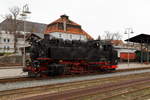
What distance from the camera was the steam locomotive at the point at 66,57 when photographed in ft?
41.6

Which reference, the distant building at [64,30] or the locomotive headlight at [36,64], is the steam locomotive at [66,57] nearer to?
the locomotive headlight at [36,64]

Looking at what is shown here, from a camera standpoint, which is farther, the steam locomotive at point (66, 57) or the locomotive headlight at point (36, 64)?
the steam locomotive at point (66, 57)

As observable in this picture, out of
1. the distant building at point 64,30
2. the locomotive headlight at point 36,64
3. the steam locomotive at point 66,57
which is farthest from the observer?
the distant building at point 64,30

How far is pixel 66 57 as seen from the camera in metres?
13.7

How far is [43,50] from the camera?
500 inches

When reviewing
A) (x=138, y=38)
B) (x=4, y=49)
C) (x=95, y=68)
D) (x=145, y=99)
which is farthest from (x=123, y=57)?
(x=4, y=49)

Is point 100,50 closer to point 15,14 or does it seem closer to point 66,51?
point 66,51

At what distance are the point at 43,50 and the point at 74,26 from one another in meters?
51.9


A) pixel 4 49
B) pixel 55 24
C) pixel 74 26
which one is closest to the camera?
pixel 4 49

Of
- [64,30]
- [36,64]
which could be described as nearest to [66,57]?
[36,64]

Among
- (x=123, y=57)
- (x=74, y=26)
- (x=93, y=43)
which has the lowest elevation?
(x=123, y=57)

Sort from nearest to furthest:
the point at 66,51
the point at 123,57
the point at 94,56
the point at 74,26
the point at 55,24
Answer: the point at 66,51 < the point at 94,56 < the point at 123,57 < the point at 55,24 < the point at 74,26

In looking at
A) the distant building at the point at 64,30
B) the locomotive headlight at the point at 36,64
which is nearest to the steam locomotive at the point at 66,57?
the locomotive headlight at the point at 36,64

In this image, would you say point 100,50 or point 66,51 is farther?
point 100,50
